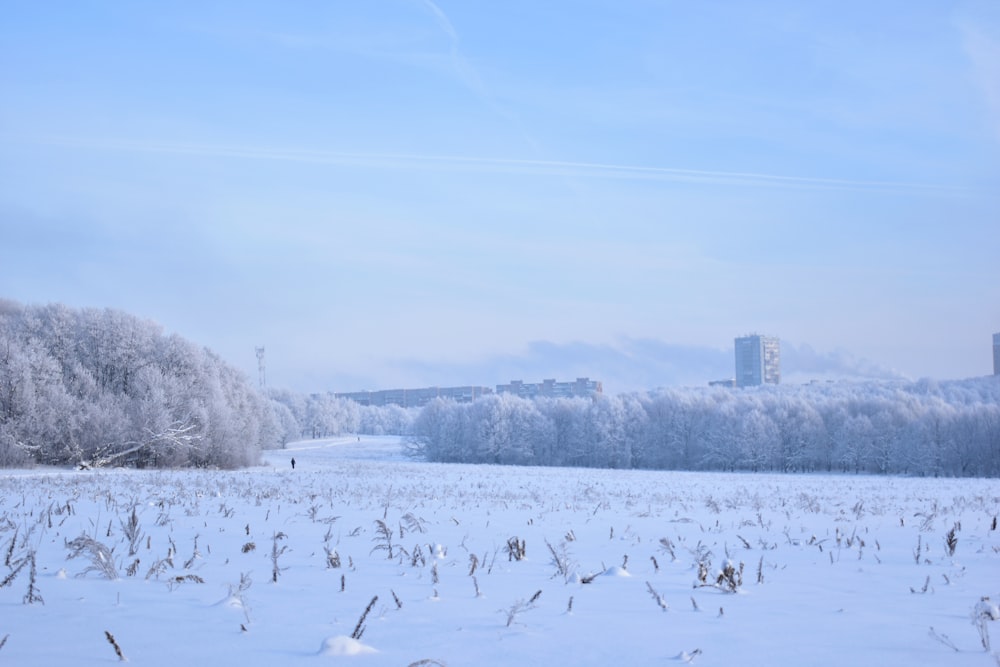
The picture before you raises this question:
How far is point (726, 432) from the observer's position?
273ft

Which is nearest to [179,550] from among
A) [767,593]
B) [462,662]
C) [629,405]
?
[462,662]

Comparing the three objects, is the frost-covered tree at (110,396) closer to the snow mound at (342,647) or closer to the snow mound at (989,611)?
the snow mound at (342,647)

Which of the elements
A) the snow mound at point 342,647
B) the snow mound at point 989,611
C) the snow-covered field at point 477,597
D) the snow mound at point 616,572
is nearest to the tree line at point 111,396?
the snow-covered field at point 477,597

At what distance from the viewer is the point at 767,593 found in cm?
609

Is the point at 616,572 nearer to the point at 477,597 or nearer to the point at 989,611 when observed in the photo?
the point at 477,597

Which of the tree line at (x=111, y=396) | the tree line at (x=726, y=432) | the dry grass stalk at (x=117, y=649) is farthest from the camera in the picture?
the tree line at (x=726, y=432)

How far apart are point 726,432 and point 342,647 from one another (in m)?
84.1

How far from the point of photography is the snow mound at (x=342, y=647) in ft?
13.0

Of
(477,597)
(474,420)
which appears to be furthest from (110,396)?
(474,420)

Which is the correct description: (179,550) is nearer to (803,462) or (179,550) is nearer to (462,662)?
(462,662)

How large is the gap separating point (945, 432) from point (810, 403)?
14175mm

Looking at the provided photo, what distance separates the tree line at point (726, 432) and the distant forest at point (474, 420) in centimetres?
17

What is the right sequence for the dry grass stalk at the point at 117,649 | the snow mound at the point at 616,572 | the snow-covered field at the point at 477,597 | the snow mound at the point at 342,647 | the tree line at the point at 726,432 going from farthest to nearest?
the tree line at the point at 726,432 → the snow mound at the point at 616,572 → the snow-covered field at the point at 477,597 → the snow mound at the point at 342,647 → the dry grass stalk at the point at 117,649

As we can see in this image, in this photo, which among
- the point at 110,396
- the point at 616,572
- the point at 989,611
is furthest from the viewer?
the point at 110,396
